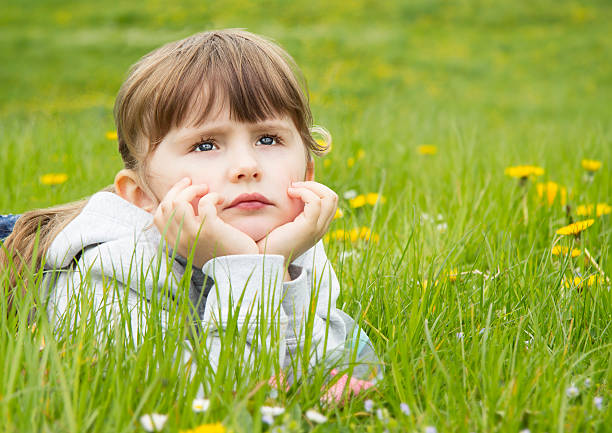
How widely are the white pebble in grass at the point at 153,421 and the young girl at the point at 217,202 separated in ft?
1.22

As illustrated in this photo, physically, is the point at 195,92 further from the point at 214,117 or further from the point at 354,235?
the point at 354,235

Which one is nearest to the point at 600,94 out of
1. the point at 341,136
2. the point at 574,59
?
the point at 574,59

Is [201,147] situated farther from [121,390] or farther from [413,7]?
[413,7]

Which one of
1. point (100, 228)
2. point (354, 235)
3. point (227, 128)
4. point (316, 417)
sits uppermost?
point (227, 128)

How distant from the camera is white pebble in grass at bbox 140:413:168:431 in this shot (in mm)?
1033

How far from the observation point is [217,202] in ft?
5.03

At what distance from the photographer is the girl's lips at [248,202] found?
1.55m

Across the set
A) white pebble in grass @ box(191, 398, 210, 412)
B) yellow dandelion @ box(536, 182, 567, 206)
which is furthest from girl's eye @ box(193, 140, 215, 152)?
yellow dandelion @ box(536, 182, 567, 206)

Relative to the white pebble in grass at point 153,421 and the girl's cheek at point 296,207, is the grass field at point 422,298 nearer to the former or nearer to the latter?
the white pebble in grass at point 153,421

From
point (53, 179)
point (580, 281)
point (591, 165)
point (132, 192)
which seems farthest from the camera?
point (591, 165)

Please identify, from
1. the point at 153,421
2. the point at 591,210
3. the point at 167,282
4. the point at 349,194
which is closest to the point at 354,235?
the point at 349,194

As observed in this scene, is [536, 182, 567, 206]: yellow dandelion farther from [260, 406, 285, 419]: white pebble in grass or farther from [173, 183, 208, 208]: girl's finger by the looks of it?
[260, 406, 285, 419]: white pebble in grass

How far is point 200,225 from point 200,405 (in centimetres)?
46

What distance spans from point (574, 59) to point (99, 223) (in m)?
12.7
